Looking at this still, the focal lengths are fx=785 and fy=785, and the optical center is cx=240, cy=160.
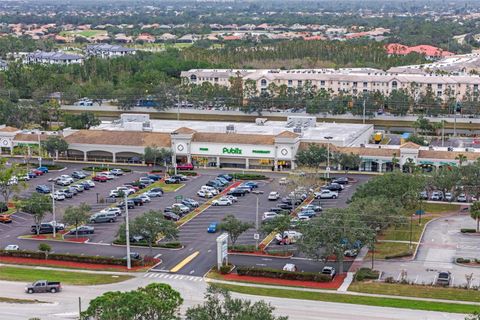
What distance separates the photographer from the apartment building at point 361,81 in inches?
3831

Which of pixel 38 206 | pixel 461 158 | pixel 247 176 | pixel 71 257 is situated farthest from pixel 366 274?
pixel 247 176

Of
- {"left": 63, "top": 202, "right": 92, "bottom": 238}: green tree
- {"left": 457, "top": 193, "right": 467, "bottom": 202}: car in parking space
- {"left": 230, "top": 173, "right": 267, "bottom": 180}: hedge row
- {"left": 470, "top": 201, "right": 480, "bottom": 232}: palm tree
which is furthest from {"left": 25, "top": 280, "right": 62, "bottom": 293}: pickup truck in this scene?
{"left": 457, "top": 193, "right": 467, "bottom": 202}: car in parking space

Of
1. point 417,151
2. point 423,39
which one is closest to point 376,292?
point 417,151

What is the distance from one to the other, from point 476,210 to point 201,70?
226ft

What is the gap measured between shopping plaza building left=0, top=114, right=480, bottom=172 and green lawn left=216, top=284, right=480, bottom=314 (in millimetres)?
27288

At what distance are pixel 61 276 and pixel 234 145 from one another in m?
29.2

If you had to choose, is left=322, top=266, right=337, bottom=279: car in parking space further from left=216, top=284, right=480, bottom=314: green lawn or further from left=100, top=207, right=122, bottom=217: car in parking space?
left=100, top=207, right=122, bottom=217: car in parking space

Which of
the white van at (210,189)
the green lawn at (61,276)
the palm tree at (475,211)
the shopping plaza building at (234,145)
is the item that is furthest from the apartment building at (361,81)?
the green lawn at (61,276)

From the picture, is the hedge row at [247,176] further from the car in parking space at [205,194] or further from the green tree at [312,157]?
the car in parking space at [205,194]

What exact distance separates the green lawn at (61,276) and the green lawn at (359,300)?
21.3ft

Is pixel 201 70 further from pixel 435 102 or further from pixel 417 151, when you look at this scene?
pixel 417 151

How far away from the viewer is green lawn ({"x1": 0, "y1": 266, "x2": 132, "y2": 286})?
138 feet

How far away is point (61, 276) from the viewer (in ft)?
141

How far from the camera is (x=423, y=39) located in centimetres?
15875
